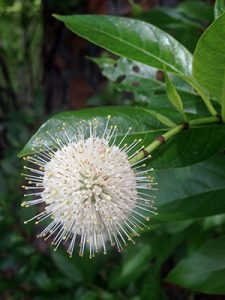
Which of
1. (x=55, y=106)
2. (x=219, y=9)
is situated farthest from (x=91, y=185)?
(x=55, y=106)

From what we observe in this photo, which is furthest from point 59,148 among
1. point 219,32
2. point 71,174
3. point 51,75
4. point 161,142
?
point 51,75

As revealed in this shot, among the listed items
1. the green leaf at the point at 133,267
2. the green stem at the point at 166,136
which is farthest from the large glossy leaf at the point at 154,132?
the green leaf at the point at 133,267

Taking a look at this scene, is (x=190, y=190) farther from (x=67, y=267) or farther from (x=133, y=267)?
(x=67, y=267)

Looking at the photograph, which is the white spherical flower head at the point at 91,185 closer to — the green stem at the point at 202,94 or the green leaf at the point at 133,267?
the green stem at the point at 202,94

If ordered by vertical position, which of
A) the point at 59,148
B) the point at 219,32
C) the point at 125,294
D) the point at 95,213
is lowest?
the point at 125,294

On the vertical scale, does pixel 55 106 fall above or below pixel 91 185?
above

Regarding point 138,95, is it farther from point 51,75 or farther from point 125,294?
point 51,75
